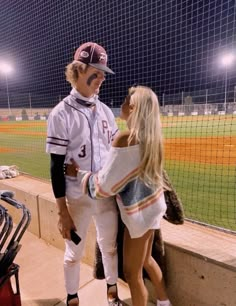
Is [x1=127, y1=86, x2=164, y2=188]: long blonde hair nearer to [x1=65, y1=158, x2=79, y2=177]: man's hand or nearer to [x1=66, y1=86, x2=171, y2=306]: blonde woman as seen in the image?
[x1=66, y1=86, x2=171, y2=306]: blonde woman

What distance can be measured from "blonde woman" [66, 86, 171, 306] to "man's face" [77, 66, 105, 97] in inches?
10.6

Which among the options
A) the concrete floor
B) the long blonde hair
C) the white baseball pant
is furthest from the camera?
the concrete floor

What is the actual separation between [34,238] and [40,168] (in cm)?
397

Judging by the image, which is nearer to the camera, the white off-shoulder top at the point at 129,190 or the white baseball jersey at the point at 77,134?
the white off-shoulder top at the point at 129,190

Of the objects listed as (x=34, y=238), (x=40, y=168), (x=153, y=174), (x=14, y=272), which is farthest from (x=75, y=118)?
(x=40, y=168)

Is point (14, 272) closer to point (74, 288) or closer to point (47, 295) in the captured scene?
point (74, 288)

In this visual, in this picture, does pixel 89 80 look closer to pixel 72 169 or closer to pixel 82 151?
pixel 82 151

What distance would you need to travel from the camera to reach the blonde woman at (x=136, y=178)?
1.33 m

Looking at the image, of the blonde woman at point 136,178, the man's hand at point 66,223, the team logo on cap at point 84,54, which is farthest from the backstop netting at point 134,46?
the team logo on cap at point 84,54

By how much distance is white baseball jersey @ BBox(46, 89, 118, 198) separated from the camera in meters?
1.53

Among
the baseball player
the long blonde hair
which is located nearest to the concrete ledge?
the baseball player

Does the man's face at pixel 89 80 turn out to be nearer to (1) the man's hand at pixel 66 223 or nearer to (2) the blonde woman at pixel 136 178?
(2) the blonde woman at pixel 136 178

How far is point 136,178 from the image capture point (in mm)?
1404

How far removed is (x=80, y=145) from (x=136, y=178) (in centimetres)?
40
